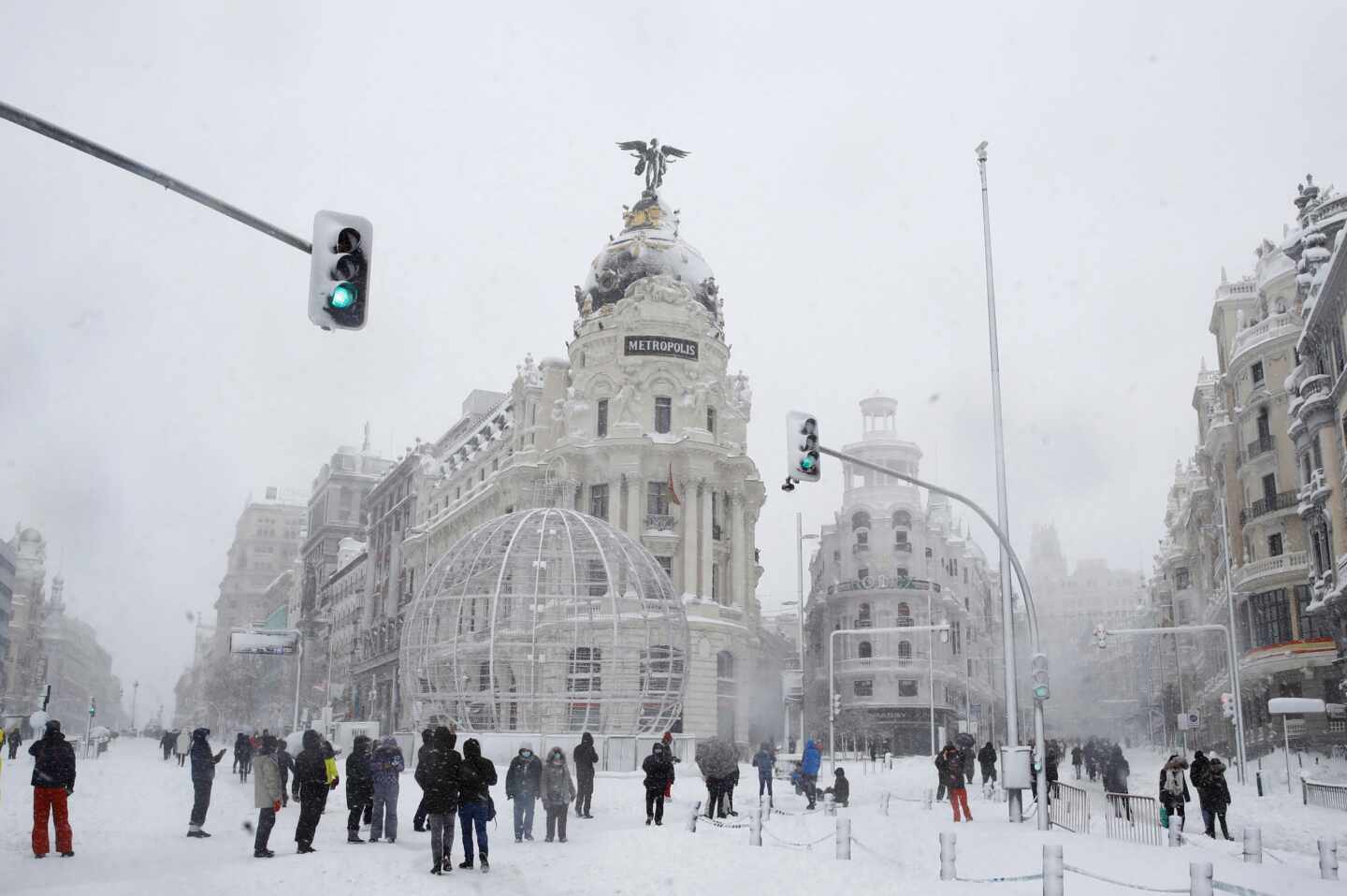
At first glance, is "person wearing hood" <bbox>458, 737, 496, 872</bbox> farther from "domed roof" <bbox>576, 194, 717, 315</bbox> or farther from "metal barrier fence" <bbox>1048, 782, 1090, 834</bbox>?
"domed roof" <bbox>576, 194, 717, 315</bbox>

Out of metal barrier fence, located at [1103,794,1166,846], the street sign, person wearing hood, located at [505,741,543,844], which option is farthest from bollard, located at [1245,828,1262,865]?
the street sign

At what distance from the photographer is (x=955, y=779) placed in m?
23.1

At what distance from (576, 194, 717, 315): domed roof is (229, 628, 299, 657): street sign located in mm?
28391

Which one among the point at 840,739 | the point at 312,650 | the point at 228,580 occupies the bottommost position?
the point at 840,739

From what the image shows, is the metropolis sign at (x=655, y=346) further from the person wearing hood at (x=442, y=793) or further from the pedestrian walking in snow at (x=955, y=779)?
the person wearing hood at (x=442, y=793)

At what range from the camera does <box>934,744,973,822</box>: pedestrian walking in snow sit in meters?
22.8

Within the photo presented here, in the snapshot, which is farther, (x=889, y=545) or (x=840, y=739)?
(x=889, y=545)

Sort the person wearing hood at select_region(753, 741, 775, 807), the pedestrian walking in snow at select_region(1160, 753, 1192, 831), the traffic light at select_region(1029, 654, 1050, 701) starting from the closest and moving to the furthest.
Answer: the traffic light at select_region(1029, 654, 1050, 701)
the pedestrian walking in snow at select_region(1160, 753, 1192, 831)
the person wearing hood at select_region(753, 741, 775, 807)

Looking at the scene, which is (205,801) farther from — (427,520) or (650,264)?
(427,520)

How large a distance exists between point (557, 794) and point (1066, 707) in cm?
13857

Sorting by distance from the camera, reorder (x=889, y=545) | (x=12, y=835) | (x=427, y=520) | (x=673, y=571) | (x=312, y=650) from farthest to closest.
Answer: (x=312, y=650)
(x=889, y=545)
(x=427, y=520)
(x=673, y=571)
(x=12, y=835)

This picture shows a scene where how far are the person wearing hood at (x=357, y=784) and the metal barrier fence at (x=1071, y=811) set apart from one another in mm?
12149

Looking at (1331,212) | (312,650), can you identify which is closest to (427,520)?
(312,650)

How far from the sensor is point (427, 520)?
77.4m
